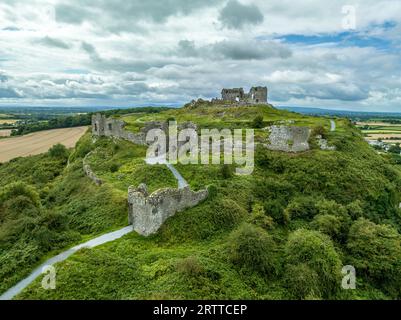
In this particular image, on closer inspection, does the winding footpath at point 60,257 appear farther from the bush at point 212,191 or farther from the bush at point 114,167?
the bush at point 114,167

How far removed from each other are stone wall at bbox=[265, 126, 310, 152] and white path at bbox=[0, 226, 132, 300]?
2691cm

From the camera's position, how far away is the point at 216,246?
2270cm

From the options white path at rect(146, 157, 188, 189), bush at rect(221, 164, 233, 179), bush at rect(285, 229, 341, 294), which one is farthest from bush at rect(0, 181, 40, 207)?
bush at rect(285, 229, 341, 294)

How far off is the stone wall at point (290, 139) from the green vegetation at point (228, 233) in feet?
5.80

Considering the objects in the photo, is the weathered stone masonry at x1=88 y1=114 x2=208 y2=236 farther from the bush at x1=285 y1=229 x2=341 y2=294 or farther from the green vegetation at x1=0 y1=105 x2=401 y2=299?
the bush at x1=285 y1=229 x2=341 y2=294

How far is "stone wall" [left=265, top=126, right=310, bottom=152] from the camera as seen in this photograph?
1768 inches

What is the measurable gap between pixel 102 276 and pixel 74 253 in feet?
10.8

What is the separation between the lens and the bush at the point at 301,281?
768 inches

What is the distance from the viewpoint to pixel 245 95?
102 metres

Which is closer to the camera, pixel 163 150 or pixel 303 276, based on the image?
pixel 303 276

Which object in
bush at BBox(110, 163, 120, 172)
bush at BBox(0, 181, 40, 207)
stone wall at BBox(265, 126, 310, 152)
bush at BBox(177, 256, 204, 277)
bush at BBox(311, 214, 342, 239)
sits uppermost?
stone wall at BBox(265, 126, 310, 152)

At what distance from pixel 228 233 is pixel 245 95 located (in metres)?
81.6

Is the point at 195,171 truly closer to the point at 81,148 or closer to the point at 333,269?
the point at 333,269

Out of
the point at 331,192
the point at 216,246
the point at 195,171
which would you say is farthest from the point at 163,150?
the point at 216,246
